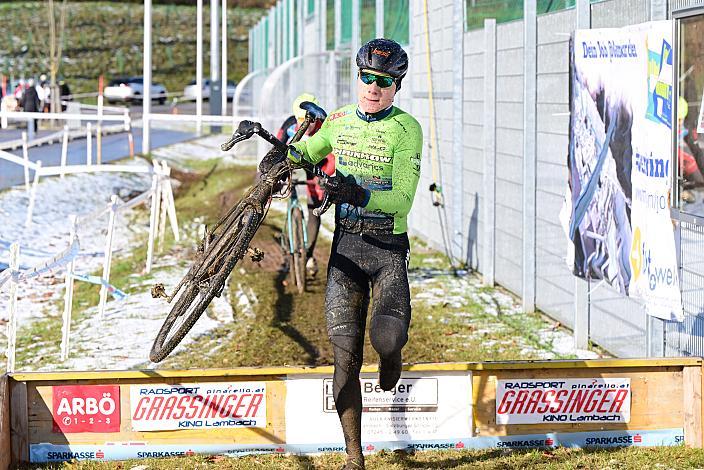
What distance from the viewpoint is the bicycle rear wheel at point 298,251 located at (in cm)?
1314

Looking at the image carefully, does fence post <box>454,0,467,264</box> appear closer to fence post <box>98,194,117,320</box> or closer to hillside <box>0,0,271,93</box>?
fence post <box>98,194,117,320</box>

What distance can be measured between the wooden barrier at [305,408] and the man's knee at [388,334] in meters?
0.76

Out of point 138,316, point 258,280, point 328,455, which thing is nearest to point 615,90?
point 328,455

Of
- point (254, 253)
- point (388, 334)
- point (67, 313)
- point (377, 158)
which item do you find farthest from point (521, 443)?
point (67, 313)

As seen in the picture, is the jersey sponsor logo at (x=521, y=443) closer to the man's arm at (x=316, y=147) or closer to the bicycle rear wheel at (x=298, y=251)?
the man's arm at (x=316, y=147)

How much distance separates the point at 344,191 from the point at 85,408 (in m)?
2.09

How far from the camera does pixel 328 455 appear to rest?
6.98m

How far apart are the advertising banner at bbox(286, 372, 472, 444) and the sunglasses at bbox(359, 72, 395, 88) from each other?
171 cm

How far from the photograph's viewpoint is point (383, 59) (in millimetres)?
6328

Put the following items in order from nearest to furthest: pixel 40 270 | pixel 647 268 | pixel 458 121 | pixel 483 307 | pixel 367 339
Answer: pixel 647 268
pixel 40 270
pixel 367 339
pixel 483 307
pixel 458 121

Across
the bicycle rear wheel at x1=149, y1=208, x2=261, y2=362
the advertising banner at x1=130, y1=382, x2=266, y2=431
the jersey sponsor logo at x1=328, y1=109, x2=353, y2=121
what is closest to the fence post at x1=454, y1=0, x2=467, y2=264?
the advertising banner at x1=130, y1=382, x2=266, y2=431

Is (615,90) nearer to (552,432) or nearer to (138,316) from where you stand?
(552,432)

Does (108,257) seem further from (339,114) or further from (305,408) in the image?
(339,114)

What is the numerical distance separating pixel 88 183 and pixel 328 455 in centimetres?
2002
